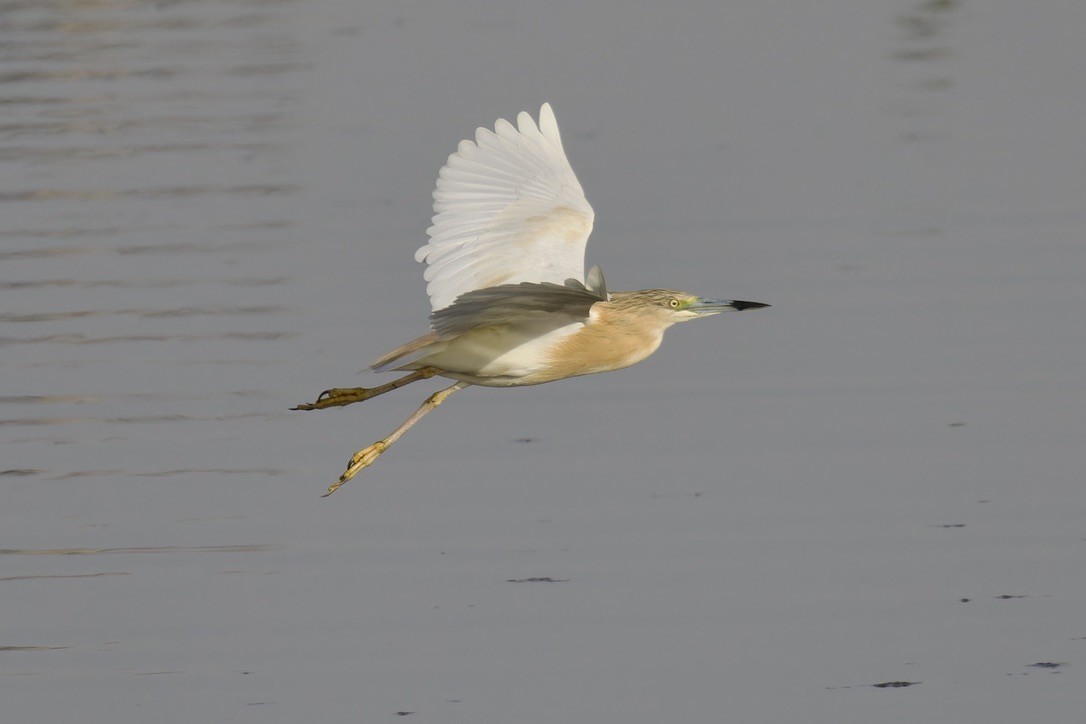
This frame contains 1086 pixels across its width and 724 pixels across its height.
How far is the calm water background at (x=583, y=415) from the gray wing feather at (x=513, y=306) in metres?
Answer: 1.23

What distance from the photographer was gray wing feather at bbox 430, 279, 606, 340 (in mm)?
6711

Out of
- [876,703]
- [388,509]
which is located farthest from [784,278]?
[876,703]

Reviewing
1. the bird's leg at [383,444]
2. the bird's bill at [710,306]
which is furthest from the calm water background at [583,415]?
the bird's bill at [710,306]

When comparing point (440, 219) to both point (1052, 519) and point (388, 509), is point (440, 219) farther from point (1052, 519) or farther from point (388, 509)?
point (1052, 519)

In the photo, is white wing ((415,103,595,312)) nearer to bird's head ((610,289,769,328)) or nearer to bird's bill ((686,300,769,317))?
bird's head ((610,289,769,328))

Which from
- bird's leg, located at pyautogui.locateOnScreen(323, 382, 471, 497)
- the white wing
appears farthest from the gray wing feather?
bird's leg, located at pyautogui.locateOnScreen(323, 382, 471, 497)

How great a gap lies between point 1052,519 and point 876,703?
169 centimetres

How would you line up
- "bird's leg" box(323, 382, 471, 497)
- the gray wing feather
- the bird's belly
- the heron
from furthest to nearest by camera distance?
"bird's leg" box(323, 382, 471, 497) → the bird's belly → the heron → the gray wing feather

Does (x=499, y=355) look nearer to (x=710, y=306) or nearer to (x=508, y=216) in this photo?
→ (x=508, y=216)

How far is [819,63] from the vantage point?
16516 mm

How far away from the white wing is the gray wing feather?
141 mm

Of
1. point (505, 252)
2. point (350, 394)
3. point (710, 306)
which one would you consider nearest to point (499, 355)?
point (505, 252)

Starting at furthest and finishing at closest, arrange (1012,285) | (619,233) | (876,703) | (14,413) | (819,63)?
(819,63), (619,233), (1012,285), (14,413), (876,703)

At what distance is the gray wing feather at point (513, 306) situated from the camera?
6711mm
